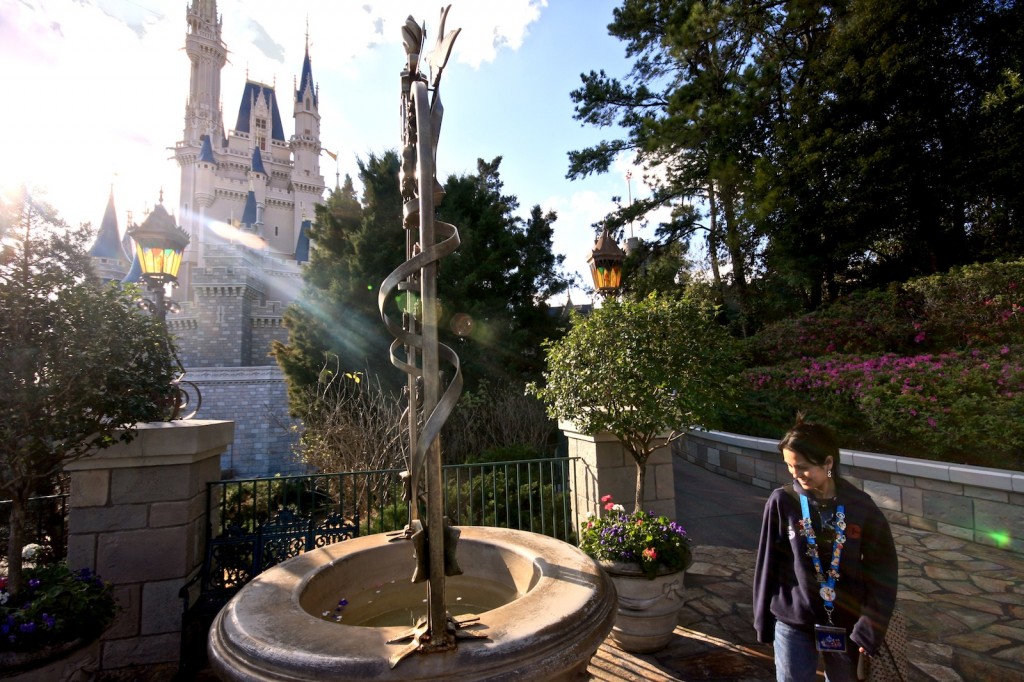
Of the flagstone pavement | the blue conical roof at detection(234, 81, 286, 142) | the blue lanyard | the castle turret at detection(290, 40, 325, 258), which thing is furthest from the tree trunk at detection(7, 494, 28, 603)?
the blue conical roof at detection(234, 81, 286, 142)

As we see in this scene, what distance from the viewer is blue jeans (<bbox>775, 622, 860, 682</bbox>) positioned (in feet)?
6.21

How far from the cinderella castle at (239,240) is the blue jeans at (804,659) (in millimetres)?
19828

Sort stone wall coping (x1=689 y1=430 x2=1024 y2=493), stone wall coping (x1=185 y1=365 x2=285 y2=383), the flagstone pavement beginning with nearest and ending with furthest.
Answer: the flagstone pavement, stone wall coping (x1=689 y1=430 x2=1024 y2=493), stone wall coping (x1=185 y1=365 x2=285 y2=383)

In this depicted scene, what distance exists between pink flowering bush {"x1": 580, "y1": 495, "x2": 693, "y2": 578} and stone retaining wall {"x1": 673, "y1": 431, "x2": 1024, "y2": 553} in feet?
13.2

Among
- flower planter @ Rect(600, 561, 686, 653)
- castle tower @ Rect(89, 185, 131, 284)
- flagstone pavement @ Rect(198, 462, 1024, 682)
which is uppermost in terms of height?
castle tower @ Rect(89, 185, 131, 284)

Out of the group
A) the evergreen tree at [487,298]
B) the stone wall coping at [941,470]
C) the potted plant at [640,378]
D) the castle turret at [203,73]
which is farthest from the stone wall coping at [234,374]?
the castle turret at [203,73]

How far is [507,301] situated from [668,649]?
11.1 meters

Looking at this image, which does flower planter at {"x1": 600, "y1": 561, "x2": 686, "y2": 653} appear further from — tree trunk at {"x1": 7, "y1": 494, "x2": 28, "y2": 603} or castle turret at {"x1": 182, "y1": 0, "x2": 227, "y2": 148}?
castle turret at {"x1": 182, "y1": 0, "x2": 227, "y2": 148}

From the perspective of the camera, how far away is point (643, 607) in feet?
10.2

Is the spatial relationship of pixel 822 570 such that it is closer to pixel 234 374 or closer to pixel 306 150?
pixel 234 374

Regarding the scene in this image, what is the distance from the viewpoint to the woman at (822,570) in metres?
1.86

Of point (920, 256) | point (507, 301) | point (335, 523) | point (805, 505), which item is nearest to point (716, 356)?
point (805, 505)

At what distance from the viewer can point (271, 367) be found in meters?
23.2

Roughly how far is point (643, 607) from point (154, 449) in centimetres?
351
